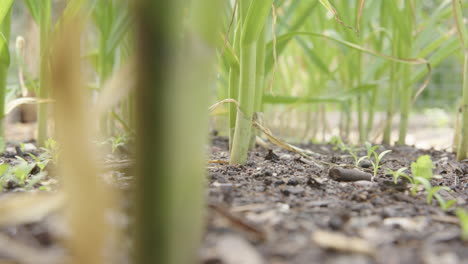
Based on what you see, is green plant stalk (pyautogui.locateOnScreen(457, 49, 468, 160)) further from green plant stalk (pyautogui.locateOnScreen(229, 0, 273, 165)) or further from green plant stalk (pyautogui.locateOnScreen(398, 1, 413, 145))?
green plant stalk (pyautogui.locateOnScreen(229, 0, 273, 165))

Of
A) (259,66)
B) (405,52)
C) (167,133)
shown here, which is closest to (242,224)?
(167,133)

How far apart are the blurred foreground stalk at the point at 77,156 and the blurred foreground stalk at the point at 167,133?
0.03m

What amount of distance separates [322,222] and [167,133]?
271mm

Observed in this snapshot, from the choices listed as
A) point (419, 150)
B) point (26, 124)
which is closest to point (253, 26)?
point (419, 150)

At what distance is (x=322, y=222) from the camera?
1.55 ft

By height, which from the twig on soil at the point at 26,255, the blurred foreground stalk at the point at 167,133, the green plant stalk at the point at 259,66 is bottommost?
the twig on soil at the point at 26,255

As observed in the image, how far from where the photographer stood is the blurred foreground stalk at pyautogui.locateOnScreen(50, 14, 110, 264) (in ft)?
0.84

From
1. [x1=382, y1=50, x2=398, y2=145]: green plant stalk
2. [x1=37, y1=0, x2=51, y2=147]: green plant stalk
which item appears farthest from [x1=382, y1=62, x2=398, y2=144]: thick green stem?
[x1=37, y1=0, x2=51, y2=147]: green plant stalk

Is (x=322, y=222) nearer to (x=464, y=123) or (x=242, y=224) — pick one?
(x=242, y=224)

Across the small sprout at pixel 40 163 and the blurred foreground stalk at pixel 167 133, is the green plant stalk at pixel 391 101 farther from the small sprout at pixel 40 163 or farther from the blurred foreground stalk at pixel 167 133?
the blurred foreground stalk at pixel 167 133

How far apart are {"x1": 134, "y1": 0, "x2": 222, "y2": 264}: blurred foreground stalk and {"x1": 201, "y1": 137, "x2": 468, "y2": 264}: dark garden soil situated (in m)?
0.10

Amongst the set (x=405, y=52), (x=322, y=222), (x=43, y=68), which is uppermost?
(x=405, y=52)

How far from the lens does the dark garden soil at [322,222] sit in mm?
385

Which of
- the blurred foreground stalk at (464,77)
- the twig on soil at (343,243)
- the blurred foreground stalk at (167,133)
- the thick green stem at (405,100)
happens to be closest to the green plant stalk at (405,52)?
the thick green stem at (405,100)
